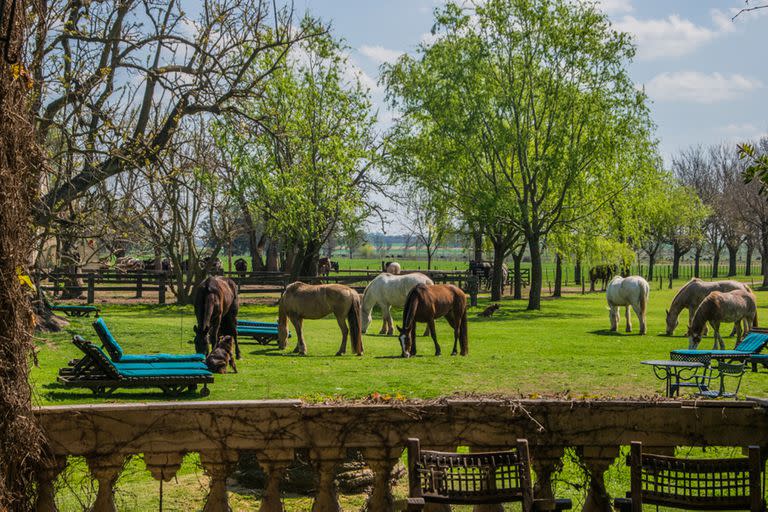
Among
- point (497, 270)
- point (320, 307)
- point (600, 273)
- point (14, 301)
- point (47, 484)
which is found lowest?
point (47, 484)

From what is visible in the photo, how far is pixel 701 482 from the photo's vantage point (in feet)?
17.2

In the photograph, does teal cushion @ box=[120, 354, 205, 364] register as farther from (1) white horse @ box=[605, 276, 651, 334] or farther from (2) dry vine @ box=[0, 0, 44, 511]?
(1) white horse @ box=[605, 276, 651, 334]

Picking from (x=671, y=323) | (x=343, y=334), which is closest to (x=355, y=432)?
(x=343, y=334)

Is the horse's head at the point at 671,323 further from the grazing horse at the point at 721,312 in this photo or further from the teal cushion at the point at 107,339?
the teal cushion at the point at 107,339

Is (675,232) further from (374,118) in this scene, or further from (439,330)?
(439,330)

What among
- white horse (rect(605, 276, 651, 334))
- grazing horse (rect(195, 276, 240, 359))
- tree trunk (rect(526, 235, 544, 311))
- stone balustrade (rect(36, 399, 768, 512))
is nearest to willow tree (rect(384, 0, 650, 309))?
tree trunk (rect(526, 235, 544, 311))

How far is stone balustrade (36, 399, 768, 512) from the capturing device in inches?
212

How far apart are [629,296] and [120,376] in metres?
18.4

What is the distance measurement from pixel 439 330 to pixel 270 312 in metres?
8.84

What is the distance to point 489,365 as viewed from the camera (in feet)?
64.1

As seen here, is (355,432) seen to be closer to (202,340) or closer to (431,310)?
(202,340)

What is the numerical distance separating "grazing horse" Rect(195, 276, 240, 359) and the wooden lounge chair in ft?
11.4

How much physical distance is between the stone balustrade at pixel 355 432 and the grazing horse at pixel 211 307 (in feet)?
42.7

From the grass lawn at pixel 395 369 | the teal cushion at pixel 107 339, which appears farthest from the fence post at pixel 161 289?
the teal cushion at pixel 107 339
